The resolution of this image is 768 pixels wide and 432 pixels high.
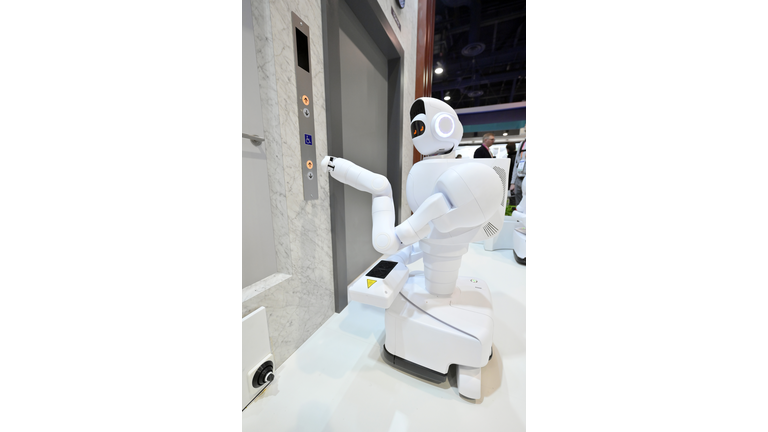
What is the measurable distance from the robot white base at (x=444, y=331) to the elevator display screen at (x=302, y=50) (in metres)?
1.16

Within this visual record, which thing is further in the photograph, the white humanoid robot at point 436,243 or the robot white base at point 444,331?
the robot white base at point 444,331

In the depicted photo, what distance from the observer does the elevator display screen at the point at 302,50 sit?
987 mm

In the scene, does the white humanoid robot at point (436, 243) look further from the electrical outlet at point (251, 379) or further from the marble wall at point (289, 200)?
the electrical outlet at point (251, 379)

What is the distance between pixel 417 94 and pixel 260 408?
298 cm

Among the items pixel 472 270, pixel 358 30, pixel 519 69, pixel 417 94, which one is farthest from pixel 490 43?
pixel 472 270

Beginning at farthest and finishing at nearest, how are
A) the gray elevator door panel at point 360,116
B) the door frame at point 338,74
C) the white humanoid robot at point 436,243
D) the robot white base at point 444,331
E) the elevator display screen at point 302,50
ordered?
the gray elevator door panel at point 360,116
the door frame at point 338,74
the elevator display screen at point 302,50
the robot white base at point 444,331
the white humanoid robot at point 436,243

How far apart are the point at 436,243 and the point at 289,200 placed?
0.69 metres

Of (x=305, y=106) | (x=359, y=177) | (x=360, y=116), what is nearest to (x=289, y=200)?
(x=359, y=177)

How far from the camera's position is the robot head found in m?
0.91

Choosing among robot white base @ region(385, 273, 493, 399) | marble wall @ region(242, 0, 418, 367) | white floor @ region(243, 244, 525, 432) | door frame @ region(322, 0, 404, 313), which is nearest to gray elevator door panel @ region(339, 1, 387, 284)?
door frame @ region(322, 0, 404, 313)

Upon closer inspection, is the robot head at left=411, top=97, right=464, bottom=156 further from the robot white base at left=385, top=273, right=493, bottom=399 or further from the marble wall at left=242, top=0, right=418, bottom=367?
the robot white base at left=385, top=273, right=493, bottom=399

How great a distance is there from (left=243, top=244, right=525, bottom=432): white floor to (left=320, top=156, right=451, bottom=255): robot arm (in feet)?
1.92

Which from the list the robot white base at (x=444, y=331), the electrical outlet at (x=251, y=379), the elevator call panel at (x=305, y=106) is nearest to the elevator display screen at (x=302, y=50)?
the elevator call panel at (x=305, y=106)

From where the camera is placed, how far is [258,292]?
876mm
